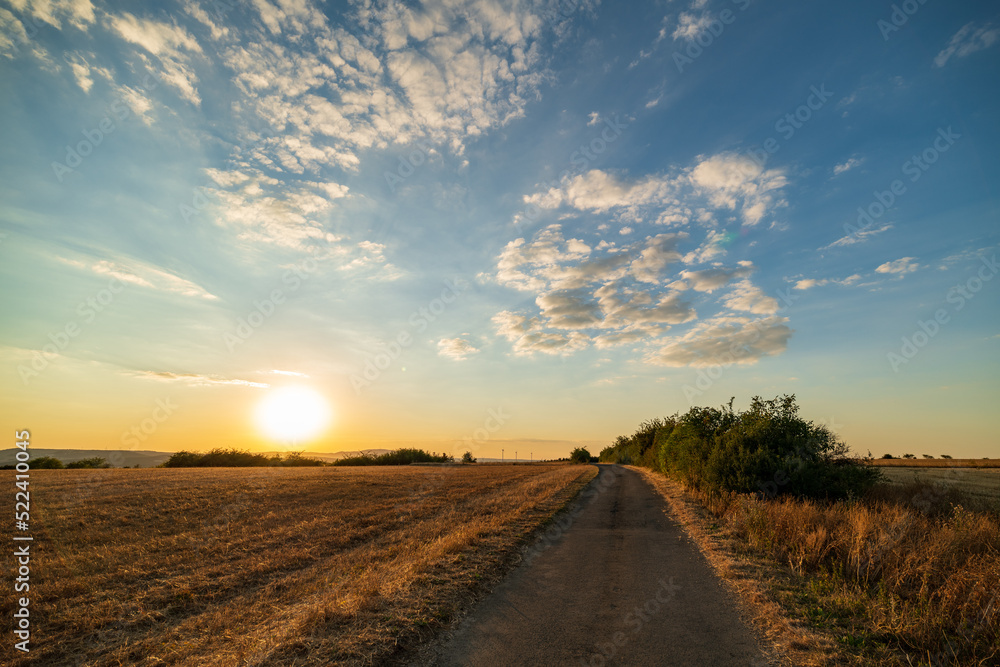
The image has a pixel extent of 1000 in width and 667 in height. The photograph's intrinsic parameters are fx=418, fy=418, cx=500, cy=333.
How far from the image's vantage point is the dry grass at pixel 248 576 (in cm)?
641

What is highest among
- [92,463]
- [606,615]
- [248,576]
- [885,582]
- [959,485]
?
[92,463]

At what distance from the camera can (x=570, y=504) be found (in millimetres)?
22656

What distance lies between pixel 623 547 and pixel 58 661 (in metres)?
12.3

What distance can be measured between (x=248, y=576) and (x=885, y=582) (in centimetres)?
1416

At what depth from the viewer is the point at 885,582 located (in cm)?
820

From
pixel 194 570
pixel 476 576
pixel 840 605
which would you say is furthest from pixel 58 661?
pixel 840 605

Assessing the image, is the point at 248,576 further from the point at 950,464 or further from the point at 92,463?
the point at 950,464

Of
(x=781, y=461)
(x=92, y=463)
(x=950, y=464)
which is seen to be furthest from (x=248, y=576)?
(x=950, y=464)

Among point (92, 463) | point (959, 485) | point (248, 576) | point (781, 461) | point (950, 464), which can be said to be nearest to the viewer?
point (248, 576)

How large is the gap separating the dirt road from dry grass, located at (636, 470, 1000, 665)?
1.10 metres

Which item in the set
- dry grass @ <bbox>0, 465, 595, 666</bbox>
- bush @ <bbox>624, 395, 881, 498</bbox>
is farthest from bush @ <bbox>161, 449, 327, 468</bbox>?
bush @ <bbox>624, 395, 881, 498</bbox>

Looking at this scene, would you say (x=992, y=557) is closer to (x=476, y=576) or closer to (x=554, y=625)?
A: (x=554, y=625)

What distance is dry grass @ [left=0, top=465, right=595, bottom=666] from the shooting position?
641 centimetres

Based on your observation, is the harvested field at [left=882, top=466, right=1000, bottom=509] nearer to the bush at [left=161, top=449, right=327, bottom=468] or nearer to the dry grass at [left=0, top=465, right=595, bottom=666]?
the dry grass at [left=0, top=465, right=595, bottom=666]
